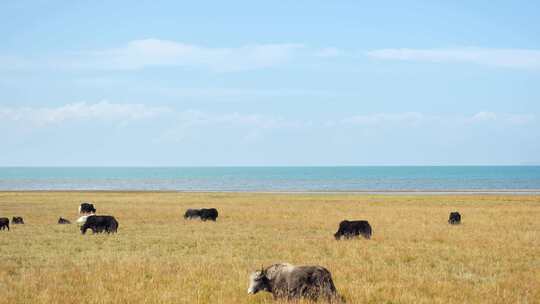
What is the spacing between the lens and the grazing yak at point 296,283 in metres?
11.3

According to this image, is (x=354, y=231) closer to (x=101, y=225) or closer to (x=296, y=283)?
(x=101, y=225)

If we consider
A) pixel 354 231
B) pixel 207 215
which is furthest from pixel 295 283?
pixel 207 215

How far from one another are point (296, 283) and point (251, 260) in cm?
619

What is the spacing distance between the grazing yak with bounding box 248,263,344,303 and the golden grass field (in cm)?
36

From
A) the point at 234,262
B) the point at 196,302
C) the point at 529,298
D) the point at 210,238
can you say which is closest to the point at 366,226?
the point at 210,238

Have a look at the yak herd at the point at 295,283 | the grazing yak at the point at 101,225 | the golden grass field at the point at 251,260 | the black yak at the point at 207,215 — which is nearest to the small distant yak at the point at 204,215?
the black yak at the point at 207,215

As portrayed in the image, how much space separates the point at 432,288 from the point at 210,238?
40.9 feet

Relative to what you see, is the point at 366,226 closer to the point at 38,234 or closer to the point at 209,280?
the point at 209,280

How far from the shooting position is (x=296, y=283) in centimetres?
1151

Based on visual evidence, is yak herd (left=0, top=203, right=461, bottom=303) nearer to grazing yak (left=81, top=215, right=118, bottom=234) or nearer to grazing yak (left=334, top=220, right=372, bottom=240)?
grazing yak (left=334, top=220, right=372, bottom=240)

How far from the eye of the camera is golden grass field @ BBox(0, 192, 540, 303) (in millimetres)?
12383

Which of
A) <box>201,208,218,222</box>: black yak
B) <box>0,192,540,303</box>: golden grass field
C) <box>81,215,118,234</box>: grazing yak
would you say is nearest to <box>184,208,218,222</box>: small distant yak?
<box>201,208,218,222</box>: black yak

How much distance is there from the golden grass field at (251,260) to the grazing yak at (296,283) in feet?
1.18

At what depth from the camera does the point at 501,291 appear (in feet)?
41.5
